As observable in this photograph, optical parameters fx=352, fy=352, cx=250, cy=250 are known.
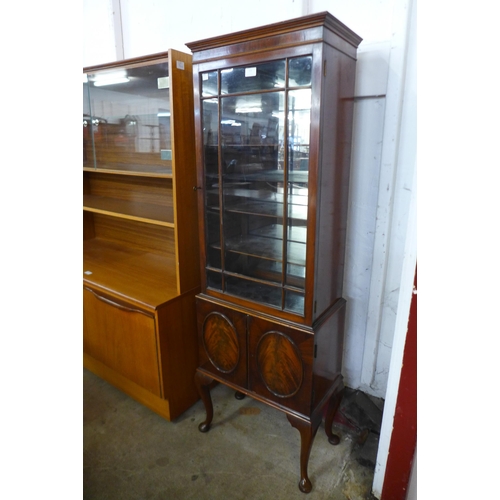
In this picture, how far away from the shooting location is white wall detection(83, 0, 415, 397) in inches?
59.5

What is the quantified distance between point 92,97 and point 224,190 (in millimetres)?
1367

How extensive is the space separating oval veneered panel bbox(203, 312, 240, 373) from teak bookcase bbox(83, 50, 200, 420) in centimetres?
22

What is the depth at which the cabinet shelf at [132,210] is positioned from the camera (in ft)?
6.26

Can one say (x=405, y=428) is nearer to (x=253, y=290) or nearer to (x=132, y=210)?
(x=253, y=290)

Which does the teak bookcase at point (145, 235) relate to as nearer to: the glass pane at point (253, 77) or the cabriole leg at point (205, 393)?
the cabriole leg at point (205, 393)

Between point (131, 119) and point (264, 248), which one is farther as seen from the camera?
point (131, 119)

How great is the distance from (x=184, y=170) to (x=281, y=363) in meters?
0.99

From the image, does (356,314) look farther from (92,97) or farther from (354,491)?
(92,97)

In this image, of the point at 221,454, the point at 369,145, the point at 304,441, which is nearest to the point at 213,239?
the point at 369,145

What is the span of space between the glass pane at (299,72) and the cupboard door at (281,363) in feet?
3.06

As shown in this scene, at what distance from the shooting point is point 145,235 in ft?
8.05

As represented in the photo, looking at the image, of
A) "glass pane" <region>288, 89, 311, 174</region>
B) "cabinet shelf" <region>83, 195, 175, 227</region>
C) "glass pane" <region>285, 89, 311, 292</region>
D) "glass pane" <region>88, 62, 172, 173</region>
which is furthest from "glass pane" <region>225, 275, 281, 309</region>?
"glass pane" <region>88, 62, 172, 173</region>
